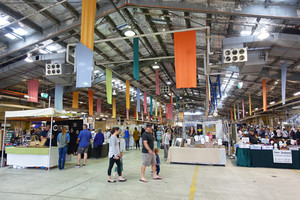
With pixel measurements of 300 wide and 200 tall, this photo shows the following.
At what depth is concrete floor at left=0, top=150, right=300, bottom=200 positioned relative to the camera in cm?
384

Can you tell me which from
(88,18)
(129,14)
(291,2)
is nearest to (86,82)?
(88,18)

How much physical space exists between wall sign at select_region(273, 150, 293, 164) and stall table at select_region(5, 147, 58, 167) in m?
7.59

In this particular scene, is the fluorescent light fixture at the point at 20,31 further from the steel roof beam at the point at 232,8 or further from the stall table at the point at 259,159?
the stall table at the point at 259,159

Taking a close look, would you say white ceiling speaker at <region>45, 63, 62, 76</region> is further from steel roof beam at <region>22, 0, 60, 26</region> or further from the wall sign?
the wall sign

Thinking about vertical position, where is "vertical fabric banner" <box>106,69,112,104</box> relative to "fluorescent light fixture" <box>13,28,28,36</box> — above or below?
below

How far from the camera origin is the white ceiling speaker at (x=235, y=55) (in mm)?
7137

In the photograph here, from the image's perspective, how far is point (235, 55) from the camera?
23.7ft

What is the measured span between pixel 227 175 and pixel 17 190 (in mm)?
5300

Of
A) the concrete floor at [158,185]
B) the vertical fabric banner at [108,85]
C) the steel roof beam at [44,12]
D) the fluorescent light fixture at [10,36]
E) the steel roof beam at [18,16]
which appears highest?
the steel roof beam at [44,12]

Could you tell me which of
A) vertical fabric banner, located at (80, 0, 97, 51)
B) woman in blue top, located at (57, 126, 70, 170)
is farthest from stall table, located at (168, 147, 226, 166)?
vertical fabric banner, located at (80, 0, 97, 51)

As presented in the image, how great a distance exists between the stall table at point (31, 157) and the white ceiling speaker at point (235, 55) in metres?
7.06

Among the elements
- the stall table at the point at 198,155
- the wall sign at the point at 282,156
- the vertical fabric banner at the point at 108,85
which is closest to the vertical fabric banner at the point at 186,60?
the stall table at the point at 198,155

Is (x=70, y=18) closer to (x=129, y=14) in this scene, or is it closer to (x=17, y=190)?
(x=129, y=14)

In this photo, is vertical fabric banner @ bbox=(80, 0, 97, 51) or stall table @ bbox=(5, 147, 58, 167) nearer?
vertical fabric banner @ bbox=(80, 0, 97, 51)
